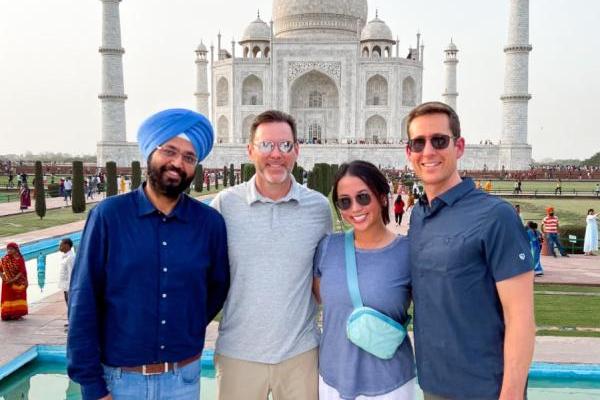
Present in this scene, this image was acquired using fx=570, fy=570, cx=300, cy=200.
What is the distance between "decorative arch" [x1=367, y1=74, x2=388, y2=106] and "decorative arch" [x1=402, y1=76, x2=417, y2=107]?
1154 mm

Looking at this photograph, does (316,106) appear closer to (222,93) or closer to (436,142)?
(222,93)

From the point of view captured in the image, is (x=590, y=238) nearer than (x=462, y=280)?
No

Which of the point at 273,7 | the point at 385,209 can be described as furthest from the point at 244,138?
the point at 385,209

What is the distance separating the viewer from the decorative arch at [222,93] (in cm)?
3375

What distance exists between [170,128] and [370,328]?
877mm

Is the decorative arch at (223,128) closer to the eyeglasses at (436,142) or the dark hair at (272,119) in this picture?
the dark hair at (272,119)

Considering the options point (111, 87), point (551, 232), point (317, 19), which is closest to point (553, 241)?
point (551, 232)

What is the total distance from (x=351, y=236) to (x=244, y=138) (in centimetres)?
3071

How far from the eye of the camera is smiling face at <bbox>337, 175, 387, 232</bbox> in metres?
1.87

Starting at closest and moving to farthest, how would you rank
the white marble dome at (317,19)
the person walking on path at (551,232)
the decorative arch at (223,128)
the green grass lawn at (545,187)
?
the person walking on path at (551,232) → the green grass lawn at (545,187) → the decorative arch at (223,128) → the white marble dome at (317,19)

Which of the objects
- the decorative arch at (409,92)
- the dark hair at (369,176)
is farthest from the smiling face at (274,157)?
the decorative arch at (409,92)

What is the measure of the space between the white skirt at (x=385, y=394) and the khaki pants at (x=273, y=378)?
70 mm

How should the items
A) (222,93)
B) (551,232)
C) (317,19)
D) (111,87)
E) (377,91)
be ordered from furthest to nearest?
(317,19) → (222,93) → (377,91) → (111,87) → (551,232)

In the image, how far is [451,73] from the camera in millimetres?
34219
